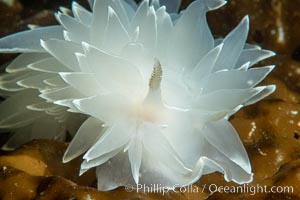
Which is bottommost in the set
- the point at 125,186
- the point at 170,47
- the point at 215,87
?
the point at 125,186

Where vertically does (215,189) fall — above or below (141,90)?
below

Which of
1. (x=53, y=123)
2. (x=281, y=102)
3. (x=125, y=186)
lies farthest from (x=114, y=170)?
(x=281, y=102)

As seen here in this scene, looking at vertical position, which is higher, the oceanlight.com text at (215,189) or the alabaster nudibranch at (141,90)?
the alabaster nudibranch at (141,90)

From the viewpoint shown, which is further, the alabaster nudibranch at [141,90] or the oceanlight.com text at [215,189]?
the alabaster nudibranch at [141,90]

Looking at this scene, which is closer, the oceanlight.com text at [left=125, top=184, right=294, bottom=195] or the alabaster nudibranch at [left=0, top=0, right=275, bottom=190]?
the oceanlight.com text at [left=125, top=184, right=294, bottom=195]

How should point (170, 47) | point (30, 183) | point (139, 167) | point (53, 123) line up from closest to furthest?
point (30, 183)
point (139, 167)
point (170, 47)
point (53, 123)

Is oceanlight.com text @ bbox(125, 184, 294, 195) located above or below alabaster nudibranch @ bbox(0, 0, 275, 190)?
below

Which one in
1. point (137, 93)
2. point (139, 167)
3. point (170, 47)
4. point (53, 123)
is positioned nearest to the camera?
point (139, 167)

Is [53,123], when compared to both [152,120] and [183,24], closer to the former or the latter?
[152,120]
